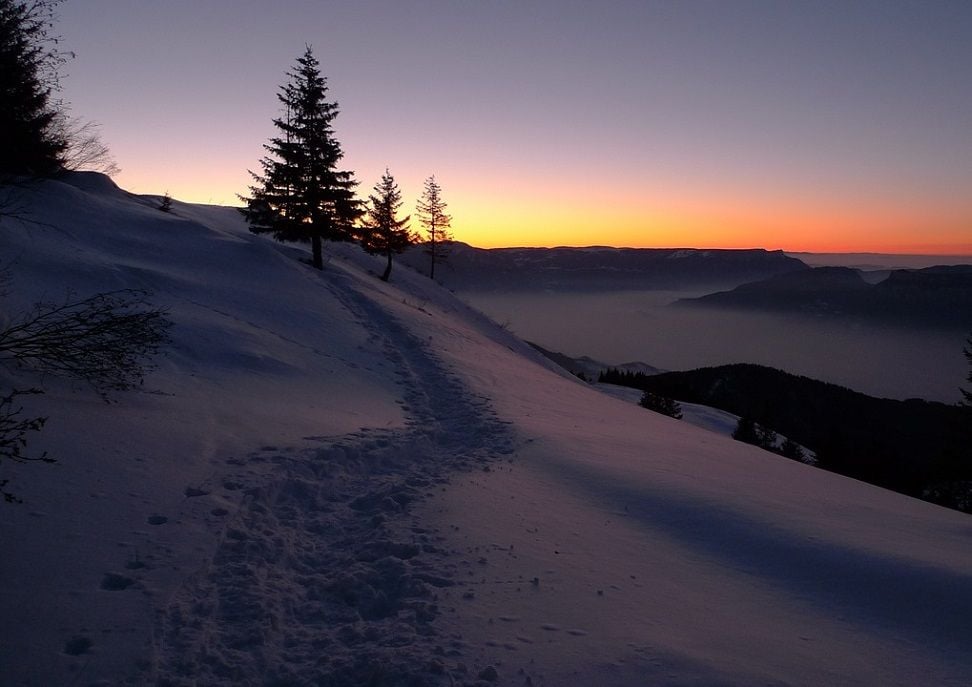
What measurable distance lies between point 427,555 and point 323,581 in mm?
1043

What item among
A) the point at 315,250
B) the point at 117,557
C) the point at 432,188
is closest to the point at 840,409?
the point at 432,188

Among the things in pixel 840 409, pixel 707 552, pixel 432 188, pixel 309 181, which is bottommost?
pixel 840 409

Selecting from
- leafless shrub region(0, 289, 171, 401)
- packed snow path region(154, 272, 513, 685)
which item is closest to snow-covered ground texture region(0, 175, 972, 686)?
packed snow path region(154, 272, 513, 685)

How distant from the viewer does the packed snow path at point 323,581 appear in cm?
371

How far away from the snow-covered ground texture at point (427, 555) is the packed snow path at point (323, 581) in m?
0.03

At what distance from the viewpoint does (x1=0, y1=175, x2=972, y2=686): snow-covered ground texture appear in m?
3.81

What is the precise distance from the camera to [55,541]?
4562 mm

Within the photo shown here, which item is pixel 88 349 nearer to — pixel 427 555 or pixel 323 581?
pixel 323 581

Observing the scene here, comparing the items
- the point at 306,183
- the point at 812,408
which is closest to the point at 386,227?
the point at 306,183

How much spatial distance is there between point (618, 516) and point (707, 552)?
1.15 meters

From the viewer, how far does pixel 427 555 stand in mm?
5410

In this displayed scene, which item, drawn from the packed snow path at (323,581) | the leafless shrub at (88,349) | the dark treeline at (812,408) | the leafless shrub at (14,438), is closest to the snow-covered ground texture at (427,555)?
the packed snow path at (323,581)

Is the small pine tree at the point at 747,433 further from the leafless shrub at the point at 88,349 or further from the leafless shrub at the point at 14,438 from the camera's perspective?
the leafless shrub at the point at 14,438

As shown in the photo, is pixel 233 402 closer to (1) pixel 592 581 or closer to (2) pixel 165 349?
(2) pixel 165 349
